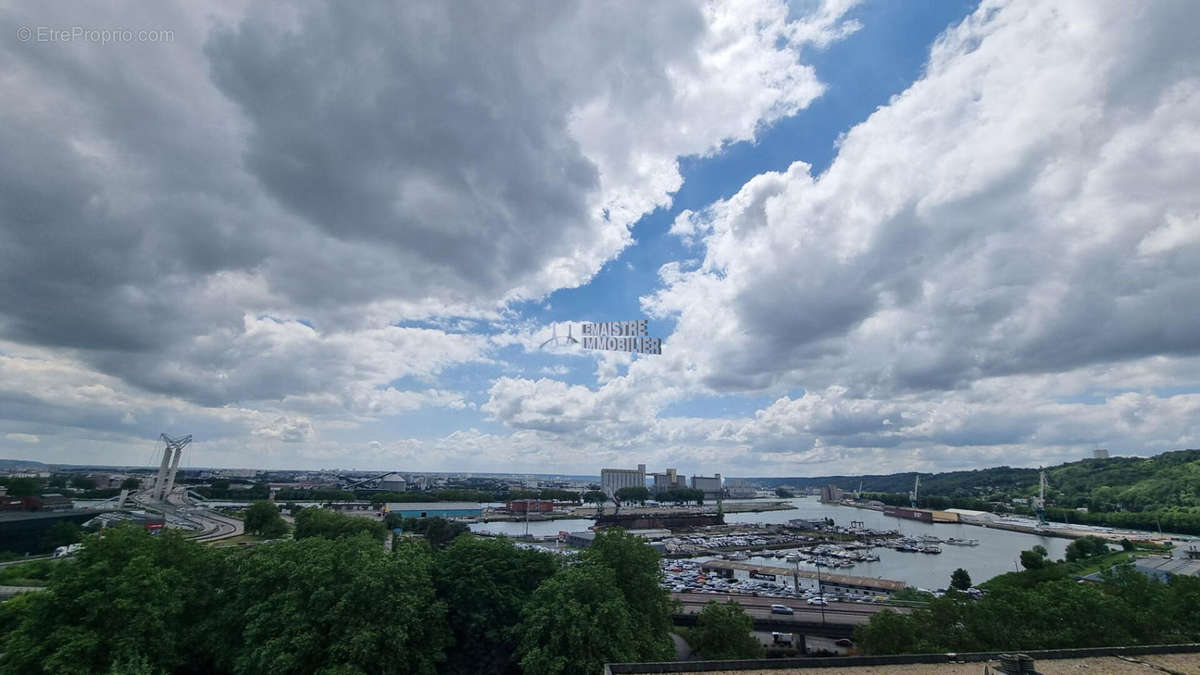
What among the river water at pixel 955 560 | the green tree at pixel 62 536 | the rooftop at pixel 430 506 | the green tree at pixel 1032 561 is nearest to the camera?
the green tree at pixel 62 536

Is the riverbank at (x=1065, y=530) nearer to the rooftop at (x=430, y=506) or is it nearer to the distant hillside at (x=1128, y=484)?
the distant hillside at (x=1128, y=484)

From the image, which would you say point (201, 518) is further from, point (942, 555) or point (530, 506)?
point (942, 555)

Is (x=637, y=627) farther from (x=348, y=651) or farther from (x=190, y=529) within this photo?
(x=190, y=529)

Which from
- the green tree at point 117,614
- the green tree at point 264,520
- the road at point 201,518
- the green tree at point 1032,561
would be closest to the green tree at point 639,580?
the green tree at point 117,614

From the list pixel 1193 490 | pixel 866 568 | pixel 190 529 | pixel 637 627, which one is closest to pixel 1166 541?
pixel 1193 490

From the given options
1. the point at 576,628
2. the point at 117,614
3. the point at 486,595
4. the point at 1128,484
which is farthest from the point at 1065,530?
the point at 117,614

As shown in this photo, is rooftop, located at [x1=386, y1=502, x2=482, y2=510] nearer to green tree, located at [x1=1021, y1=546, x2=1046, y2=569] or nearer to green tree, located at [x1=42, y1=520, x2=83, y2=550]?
green tree, located at [x1=42, y1=520, x2=83, y2=550]
